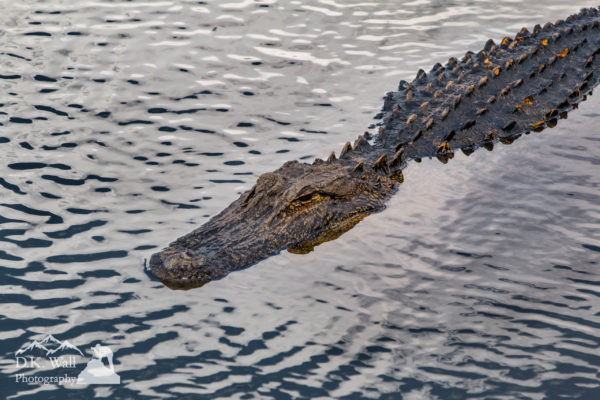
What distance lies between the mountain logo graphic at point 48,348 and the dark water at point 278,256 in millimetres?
122

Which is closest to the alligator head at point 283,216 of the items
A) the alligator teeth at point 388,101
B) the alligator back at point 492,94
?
the alligator back at point 492,94

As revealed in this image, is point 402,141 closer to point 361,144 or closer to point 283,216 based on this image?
point 361,144

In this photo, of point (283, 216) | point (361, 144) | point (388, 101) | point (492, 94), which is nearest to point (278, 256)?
point (283, 216)

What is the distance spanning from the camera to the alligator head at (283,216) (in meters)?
7.29

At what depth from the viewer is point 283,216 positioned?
8211 millimetres

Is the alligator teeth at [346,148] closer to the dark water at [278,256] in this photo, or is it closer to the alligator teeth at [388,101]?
the dark water at [278,256]

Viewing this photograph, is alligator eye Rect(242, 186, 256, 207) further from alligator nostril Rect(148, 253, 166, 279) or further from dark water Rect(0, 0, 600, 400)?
alligator nostril Rect(148, 253, 166, 279)

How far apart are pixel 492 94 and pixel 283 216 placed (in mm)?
4368

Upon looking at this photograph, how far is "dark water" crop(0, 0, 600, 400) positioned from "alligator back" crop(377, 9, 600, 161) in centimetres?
32

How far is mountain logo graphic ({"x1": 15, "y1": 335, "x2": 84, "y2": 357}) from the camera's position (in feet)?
20.4

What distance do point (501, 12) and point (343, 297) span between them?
33.5ft

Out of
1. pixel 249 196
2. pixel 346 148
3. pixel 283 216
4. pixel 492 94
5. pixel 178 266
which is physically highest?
pixel 492 94

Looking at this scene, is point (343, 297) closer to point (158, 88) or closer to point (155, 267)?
point (155, 267)

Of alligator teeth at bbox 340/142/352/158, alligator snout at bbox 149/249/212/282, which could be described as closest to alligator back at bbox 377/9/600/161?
alligator teeth at bbox 340/142/352/158
